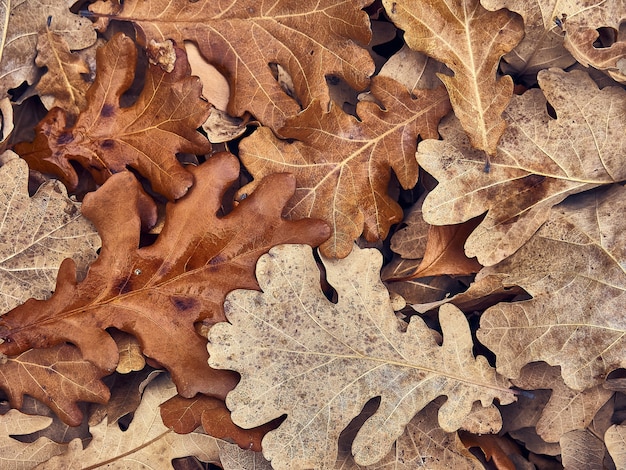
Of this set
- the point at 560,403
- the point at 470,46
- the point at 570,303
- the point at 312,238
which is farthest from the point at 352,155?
the point at 560,403

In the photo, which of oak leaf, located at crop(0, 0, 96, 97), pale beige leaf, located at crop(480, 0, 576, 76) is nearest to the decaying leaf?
oak leaf, located at crop(0, 0, 96, 97)

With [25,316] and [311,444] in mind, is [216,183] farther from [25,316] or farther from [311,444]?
[311,444]

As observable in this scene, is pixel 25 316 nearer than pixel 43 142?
Yes

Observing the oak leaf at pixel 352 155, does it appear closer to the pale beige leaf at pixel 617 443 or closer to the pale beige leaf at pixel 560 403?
the pale beige leaf at pixel 560 403

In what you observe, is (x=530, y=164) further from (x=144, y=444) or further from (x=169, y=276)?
(x=144, y=444)

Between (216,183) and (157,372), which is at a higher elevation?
(216,183)

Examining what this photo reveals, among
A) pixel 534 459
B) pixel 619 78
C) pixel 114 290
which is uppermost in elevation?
pixel 619 78

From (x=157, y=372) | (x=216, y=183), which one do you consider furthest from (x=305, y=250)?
(x=157, y=372)

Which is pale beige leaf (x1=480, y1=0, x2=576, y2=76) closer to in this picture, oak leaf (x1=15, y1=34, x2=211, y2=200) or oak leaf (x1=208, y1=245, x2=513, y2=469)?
oak leaf (x1=208, y1=245, x2=513, y2=469)
